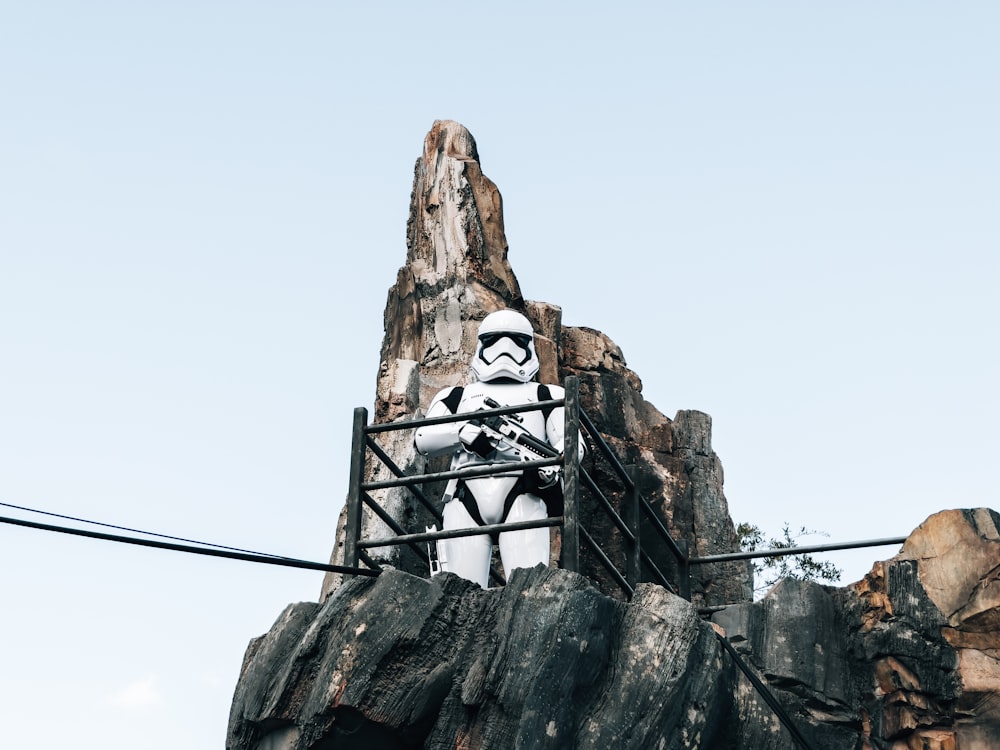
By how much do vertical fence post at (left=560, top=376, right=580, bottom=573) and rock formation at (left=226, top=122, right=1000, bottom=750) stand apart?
0.55 ft

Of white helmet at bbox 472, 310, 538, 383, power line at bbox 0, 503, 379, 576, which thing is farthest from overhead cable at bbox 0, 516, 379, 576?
white helmet at bbox 472, 310, 538, 383

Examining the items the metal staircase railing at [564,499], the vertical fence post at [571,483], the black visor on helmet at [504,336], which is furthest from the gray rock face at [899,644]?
the vertical fence post at [571,483]

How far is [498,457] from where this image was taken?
10617mm

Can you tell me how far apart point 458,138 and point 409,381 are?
2614mm

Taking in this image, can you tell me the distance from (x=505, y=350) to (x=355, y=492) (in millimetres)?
1887

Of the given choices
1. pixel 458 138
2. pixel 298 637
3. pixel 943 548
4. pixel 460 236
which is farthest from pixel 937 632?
pixel 458 138

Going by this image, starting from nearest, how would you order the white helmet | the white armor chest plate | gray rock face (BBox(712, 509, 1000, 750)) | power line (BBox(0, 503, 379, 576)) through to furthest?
power line (BBox(0, 503, 379, 576)) < the white armor chest plate < gray rock face (BBox(712, 509, 1000, 750)) < the white helmet

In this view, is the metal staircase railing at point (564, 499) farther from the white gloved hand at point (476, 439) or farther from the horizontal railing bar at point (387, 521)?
the white gloved hand at point (476, 439)

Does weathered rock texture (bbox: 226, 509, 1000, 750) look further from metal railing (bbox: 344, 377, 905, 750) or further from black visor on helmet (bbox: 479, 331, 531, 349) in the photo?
black visor on helmet (bbox: 479, 331, 531, 349)

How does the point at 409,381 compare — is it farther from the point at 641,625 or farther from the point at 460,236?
the point at 641,625

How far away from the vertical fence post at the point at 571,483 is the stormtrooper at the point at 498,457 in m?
0.47

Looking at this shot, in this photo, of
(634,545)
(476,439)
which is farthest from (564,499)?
(476,439)

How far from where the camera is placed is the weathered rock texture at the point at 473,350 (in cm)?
1326

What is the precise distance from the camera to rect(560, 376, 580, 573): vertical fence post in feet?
29.6
